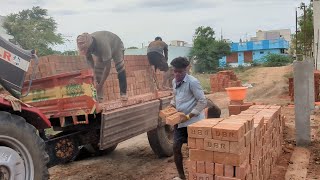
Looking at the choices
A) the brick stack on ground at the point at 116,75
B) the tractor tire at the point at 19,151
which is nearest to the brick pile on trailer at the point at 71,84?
the brick stack on ground at the point at 116,75

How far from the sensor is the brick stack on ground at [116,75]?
5.42 m

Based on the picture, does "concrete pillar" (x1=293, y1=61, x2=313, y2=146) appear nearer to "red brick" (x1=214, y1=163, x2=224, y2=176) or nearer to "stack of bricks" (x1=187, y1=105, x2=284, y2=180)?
→ "stack of bricks" (x1=187, y1=105, x2=284, y2=180)

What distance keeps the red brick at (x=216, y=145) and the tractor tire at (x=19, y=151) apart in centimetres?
159

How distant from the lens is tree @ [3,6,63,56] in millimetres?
24906

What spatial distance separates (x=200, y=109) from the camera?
4.63m

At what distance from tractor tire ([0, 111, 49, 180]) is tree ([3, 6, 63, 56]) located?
2090 centimetres

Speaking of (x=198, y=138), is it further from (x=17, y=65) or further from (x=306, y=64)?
(x=306, y=64)

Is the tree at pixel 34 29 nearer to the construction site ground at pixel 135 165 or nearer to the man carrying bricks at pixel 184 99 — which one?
the construction site ground at pixel 135 165

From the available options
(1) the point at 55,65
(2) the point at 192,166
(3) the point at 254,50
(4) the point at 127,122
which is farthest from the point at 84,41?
(3) the point at 254,50

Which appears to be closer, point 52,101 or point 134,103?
point 52,101

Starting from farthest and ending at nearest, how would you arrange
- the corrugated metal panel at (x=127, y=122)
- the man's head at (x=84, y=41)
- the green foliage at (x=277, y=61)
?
1. the green foliage at (x=277, y=61)
2. the man's head at (x=84, y=41)
3. the corrugated metal panel at (x=127, y=122)

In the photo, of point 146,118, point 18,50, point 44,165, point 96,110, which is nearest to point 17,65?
point 18,50

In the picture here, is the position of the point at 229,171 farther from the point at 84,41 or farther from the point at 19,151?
the point at 84,41

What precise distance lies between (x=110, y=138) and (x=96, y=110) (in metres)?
0.49
